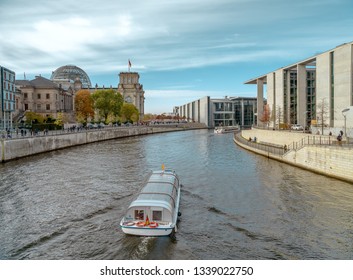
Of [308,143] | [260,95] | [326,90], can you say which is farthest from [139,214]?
[260,95]

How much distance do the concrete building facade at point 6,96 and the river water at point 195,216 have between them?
151ft

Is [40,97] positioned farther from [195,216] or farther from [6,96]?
[195,216]

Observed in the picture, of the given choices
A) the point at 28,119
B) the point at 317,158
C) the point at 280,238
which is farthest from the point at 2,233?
the point at 28,119

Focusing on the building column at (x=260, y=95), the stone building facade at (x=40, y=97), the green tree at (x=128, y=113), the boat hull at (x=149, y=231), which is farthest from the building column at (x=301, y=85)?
the green tree at (x=128, y=113)

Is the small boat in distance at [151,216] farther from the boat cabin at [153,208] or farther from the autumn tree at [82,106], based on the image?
the autumn tree at [82,106]

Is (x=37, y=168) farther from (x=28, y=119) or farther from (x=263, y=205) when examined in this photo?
(x=28, y=119)

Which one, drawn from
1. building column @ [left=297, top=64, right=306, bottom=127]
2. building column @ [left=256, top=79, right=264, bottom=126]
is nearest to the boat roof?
building column @ [left=297, top=64, right=306, bottom=127]

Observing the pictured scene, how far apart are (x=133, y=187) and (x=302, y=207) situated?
57.9ft

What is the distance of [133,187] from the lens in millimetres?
37688

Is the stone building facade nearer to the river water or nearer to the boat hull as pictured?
the river water

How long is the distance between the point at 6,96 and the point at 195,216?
78.3 meters

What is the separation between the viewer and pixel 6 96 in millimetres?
88375

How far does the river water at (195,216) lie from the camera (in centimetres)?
2048
